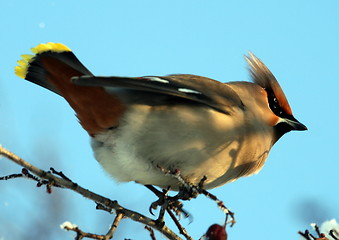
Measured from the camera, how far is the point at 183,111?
339 centimetres

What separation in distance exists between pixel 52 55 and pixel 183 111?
0.84m

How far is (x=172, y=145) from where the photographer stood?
3.32 m

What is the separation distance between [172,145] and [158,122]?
0.15m

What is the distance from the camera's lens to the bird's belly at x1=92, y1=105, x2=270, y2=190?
334 centimetres

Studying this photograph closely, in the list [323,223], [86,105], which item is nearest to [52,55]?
[86,105]

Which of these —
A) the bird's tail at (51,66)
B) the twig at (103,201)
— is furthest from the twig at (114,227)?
the bird's tail at (51,66)

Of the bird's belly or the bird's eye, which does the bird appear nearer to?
the bird's belly

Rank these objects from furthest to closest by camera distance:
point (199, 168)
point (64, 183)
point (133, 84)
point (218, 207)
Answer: point (199, 168), point (133, 84), point (64, 183), point (218, 207)

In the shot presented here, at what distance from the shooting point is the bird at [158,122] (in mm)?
3340

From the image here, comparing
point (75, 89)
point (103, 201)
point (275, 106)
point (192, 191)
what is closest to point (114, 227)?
point (103, 201)

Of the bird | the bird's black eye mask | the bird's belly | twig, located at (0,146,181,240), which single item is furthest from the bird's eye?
twig, located at (0,146,181,240)

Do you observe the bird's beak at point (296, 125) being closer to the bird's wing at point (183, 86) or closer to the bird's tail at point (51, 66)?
the bird's wing at point (183, 86)

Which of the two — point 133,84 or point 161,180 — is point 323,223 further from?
point 133,84

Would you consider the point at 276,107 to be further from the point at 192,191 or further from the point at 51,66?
the point at 51,66
